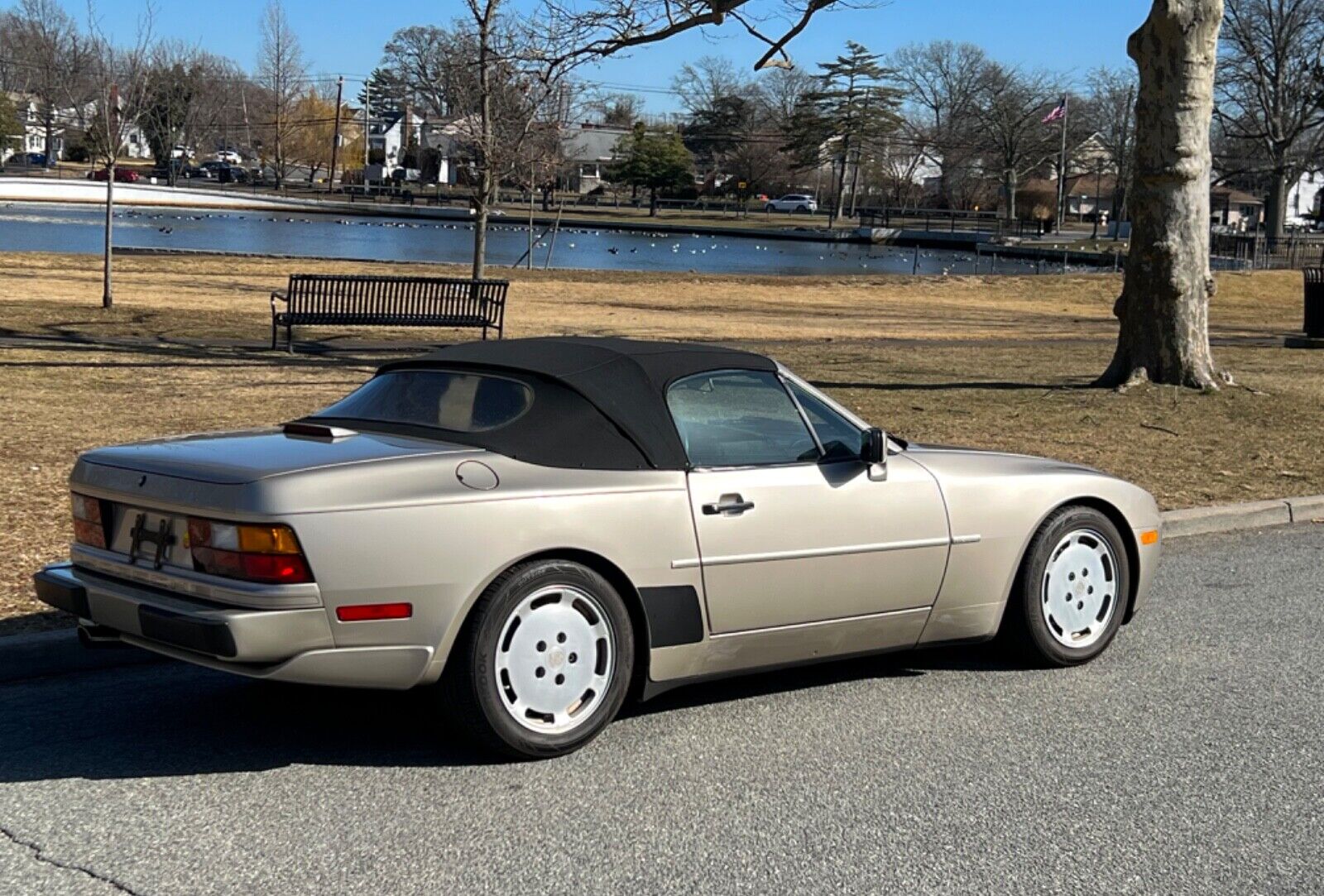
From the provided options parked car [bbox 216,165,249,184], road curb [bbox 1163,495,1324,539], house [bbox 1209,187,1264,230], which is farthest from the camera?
house [bbox 1209,187,1264,230]

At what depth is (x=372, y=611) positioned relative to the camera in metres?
4.73

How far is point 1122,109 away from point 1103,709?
105344 millimetres

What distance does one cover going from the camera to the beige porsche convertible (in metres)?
4.72

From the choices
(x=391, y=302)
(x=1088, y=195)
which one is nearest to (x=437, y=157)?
(x=1088, y=195)

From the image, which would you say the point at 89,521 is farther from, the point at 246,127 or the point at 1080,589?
the point at 246,127

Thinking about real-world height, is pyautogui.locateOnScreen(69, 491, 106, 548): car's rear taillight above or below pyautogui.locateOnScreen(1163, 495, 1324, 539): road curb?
above

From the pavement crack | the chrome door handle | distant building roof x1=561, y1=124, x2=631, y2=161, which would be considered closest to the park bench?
the chrome door handle

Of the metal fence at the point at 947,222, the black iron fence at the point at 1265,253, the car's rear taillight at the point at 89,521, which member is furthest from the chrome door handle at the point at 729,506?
the metal fence at the point at 947,222

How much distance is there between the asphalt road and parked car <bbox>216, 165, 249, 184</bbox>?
4424 inches

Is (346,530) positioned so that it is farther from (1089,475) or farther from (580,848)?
(1089,475)

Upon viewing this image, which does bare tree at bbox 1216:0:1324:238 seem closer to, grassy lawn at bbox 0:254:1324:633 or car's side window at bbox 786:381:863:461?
grassy lawn at bbox 0:254:1324:633

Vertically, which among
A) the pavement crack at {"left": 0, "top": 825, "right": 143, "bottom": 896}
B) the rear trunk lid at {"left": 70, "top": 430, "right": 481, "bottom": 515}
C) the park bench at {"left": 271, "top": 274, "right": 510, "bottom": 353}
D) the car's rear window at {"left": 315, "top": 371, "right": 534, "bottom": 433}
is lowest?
the pavement crack at {"left": 0, "top": 825, "right": 143, "bottom": 896}

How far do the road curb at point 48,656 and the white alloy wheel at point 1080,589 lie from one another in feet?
12.4

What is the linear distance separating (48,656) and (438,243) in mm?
51155
